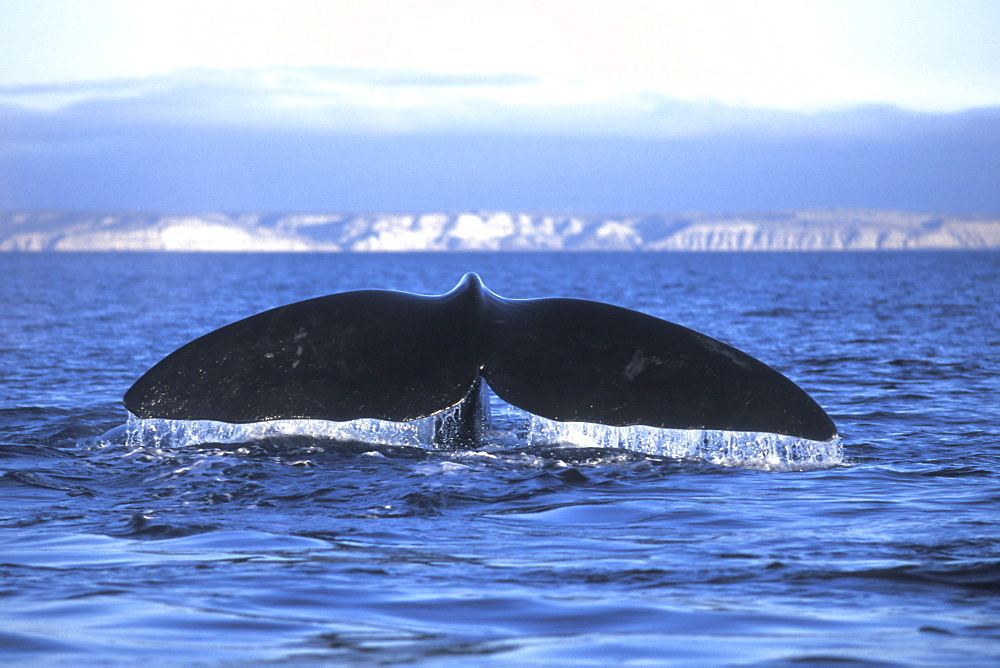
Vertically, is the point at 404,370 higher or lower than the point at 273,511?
higher

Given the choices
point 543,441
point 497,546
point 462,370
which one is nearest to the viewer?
point 497,546

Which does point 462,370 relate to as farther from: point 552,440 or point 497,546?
point 552,440

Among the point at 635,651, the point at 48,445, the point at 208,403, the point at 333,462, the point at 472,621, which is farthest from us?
the point at 48,445

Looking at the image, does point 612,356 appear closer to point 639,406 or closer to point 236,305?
point 639,406

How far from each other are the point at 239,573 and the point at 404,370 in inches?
57.1

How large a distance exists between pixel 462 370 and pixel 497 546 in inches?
39.5

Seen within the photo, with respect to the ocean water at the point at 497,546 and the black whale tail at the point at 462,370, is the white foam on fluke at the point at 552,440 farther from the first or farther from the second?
the black whale tail at the point at 462,370

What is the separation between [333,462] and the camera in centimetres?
663

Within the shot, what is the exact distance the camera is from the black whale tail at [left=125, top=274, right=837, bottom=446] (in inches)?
217

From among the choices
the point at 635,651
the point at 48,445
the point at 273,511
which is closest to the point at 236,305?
the point at 48,445

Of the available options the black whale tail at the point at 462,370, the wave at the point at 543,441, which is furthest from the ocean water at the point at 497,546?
the black whale tail at the point at 462,370

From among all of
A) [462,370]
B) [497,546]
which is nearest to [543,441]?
[462,370]

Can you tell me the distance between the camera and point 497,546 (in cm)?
502

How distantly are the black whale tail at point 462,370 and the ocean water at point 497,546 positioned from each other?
46 centimetres
